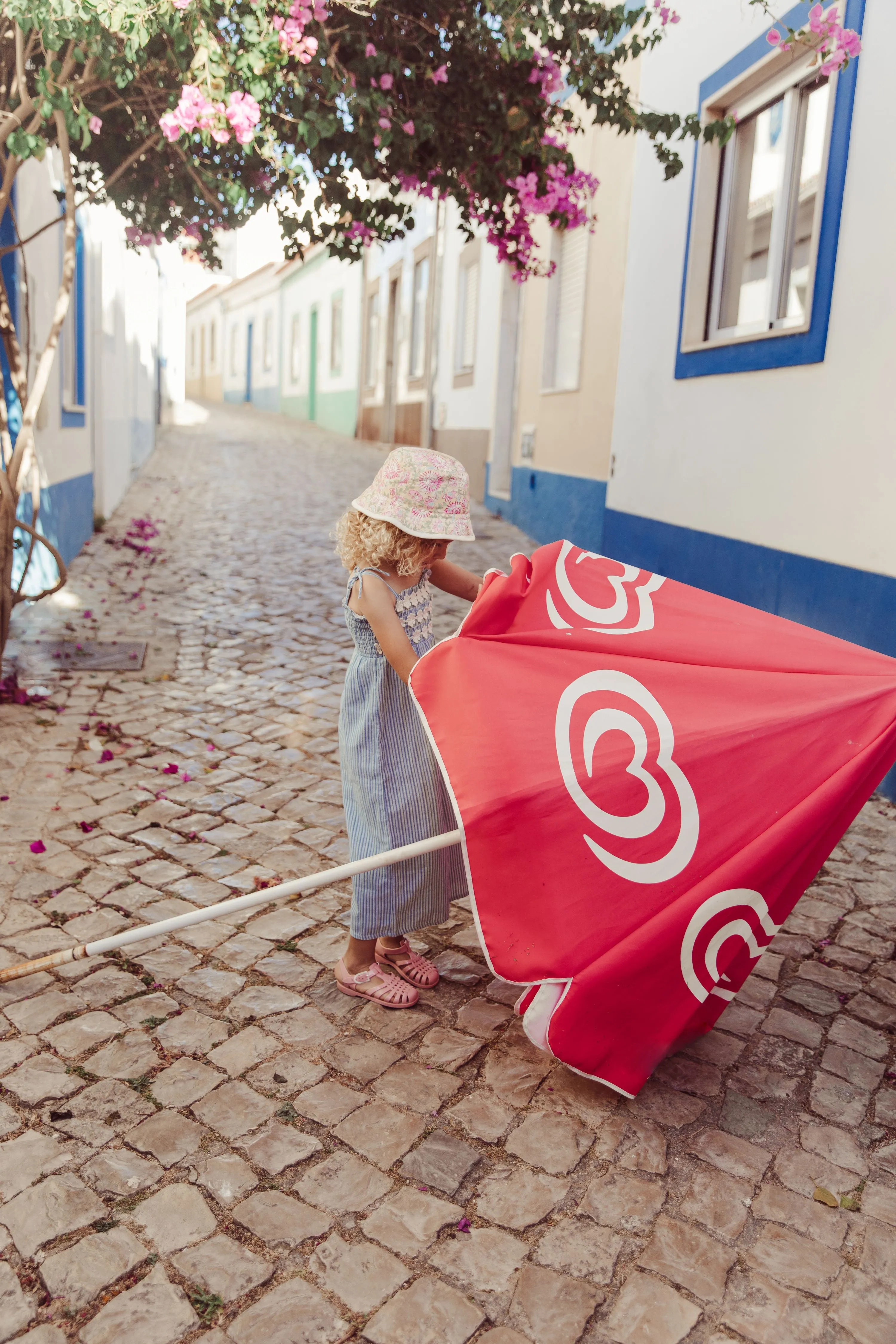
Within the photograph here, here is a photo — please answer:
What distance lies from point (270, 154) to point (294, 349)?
3017 cm

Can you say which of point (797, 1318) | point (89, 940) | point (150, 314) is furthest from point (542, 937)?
point (150, 314)

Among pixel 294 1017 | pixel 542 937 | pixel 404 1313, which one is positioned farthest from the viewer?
pixel 294 1017

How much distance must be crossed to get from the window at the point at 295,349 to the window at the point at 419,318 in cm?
1253

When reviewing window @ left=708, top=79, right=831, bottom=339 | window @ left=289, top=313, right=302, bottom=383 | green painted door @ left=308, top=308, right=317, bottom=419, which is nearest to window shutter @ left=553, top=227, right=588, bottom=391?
window @ left=708, top=79, right=831, bottom=339

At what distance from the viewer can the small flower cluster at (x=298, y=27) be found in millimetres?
4254

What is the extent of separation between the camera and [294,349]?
111 ft

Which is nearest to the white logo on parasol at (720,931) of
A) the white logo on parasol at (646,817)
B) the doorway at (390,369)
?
the white logo on parasol at (646,817)

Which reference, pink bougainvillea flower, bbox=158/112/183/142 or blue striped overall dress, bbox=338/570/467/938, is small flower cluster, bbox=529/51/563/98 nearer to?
pink bougainvillea flower, bbox=158/112/183/142

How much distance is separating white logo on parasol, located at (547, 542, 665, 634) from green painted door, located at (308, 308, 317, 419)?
1160 inches

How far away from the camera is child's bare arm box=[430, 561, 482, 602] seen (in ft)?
10.1

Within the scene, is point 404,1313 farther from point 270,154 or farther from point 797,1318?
point 270,154

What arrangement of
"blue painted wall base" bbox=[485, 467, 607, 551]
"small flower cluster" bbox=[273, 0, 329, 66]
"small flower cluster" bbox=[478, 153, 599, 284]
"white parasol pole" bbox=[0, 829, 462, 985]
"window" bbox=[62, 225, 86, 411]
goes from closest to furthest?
"white parasol pole" bbox=[0, 829, 462, 985] < "small flower cluster" bbox=[273, 0, 329, 66] < "small flower cluster" bbox=[478, 153, 599, 284] < "window" bbox=[62, 225, 86, 411] < "blue painted wall base" bbox=[485, 467, 607, 551]

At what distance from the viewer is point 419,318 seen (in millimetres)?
20641

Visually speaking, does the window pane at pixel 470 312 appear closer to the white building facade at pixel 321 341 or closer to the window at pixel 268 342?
the white building facade at pixel 321 341
